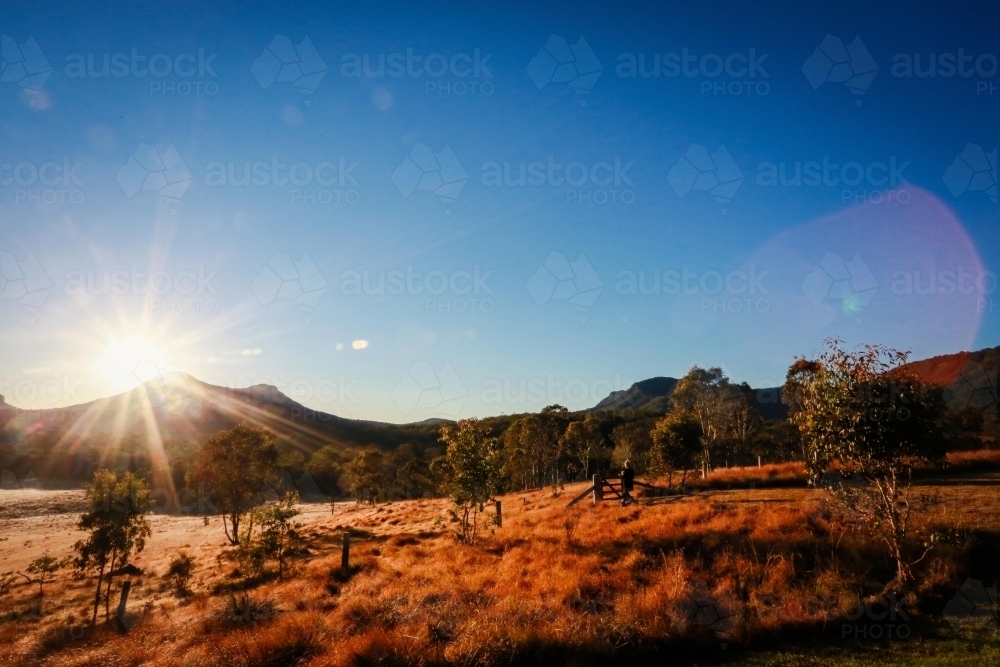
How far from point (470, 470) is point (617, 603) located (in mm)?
12783

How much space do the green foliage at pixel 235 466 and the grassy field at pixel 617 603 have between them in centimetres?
1691

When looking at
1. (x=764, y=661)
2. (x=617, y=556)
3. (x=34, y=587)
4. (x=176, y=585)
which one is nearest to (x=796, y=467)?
(x=617, y=556)

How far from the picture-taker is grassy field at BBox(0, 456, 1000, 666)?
973cm

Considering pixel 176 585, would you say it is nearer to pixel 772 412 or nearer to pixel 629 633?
pixel 629 633

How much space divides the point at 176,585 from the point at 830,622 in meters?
29.2

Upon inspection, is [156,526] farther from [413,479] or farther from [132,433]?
[132,433]

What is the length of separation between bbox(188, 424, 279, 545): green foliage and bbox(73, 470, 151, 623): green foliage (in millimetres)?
16993

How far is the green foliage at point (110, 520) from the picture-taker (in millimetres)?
22375

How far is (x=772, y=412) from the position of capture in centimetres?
19450

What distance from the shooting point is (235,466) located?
40969 mm

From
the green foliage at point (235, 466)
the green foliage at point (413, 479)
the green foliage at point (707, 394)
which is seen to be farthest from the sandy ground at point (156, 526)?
the green foliage at point (707, 394)

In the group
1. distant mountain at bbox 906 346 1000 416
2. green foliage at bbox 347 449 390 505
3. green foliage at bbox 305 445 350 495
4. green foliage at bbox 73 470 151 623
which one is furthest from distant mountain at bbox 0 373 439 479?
distant mountain at bbox 906 346 1000 416

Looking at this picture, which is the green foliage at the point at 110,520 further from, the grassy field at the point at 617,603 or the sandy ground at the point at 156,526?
the sandy ground at the point at 156,526

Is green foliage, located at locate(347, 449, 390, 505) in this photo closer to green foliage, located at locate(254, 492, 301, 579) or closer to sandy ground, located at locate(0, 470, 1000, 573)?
sandy ground, located at locate(0, 470, 1000, 573)
